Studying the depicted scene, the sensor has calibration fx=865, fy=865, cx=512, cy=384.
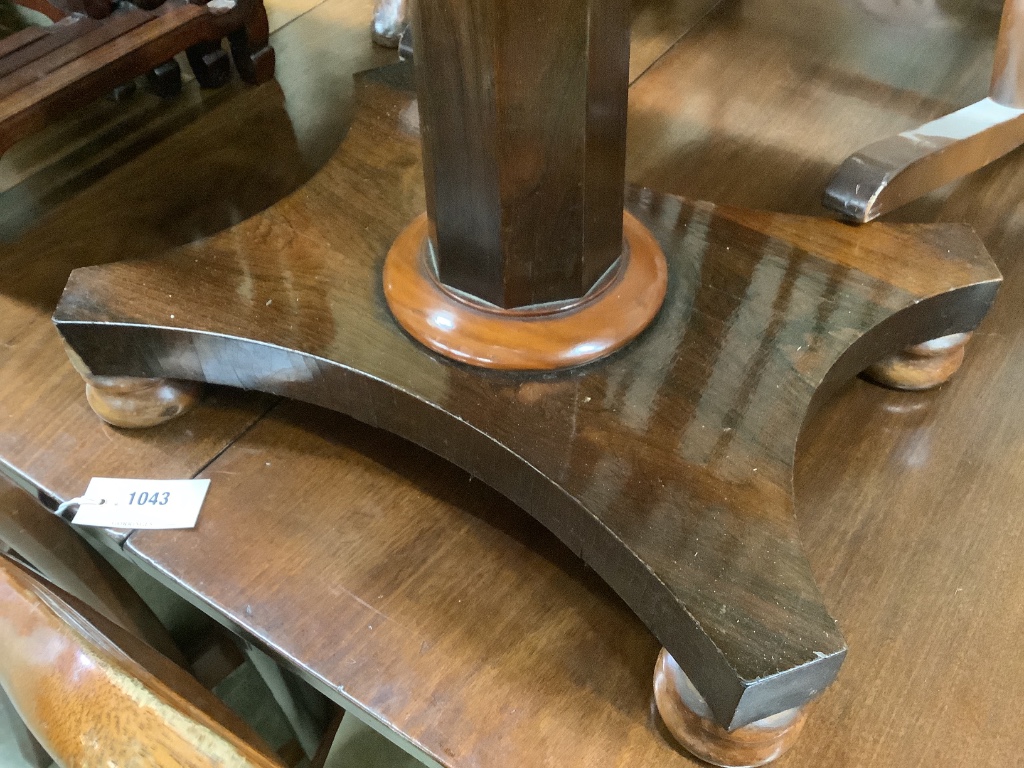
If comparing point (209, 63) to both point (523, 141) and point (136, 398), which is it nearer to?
point (136, 398)

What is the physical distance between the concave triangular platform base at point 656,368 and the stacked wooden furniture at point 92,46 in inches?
7.9

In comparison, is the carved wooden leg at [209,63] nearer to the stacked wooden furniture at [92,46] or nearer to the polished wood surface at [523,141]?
the stacked wooden furniture at [92,46]

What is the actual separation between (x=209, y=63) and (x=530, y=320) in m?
0.54

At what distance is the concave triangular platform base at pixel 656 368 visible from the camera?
0.40 m

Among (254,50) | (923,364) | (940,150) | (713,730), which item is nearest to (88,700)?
(713,730)

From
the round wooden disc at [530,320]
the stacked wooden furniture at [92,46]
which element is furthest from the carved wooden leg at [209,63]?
the round wooden disc at [530,320]

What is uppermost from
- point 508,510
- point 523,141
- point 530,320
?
point 523,141

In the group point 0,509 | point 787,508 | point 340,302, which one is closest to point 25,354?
point 0,509

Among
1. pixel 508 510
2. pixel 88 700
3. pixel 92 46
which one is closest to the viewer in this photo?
pixel 88 700

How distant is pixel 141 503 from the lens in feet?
1.75

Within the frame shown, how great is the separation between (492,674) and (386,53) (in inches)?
26.5

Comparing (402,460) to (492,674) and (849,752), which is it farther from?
(849,752)

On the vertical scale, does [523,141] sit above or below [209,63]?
above

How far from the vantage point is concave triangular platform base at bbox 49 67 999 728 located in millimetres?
397
